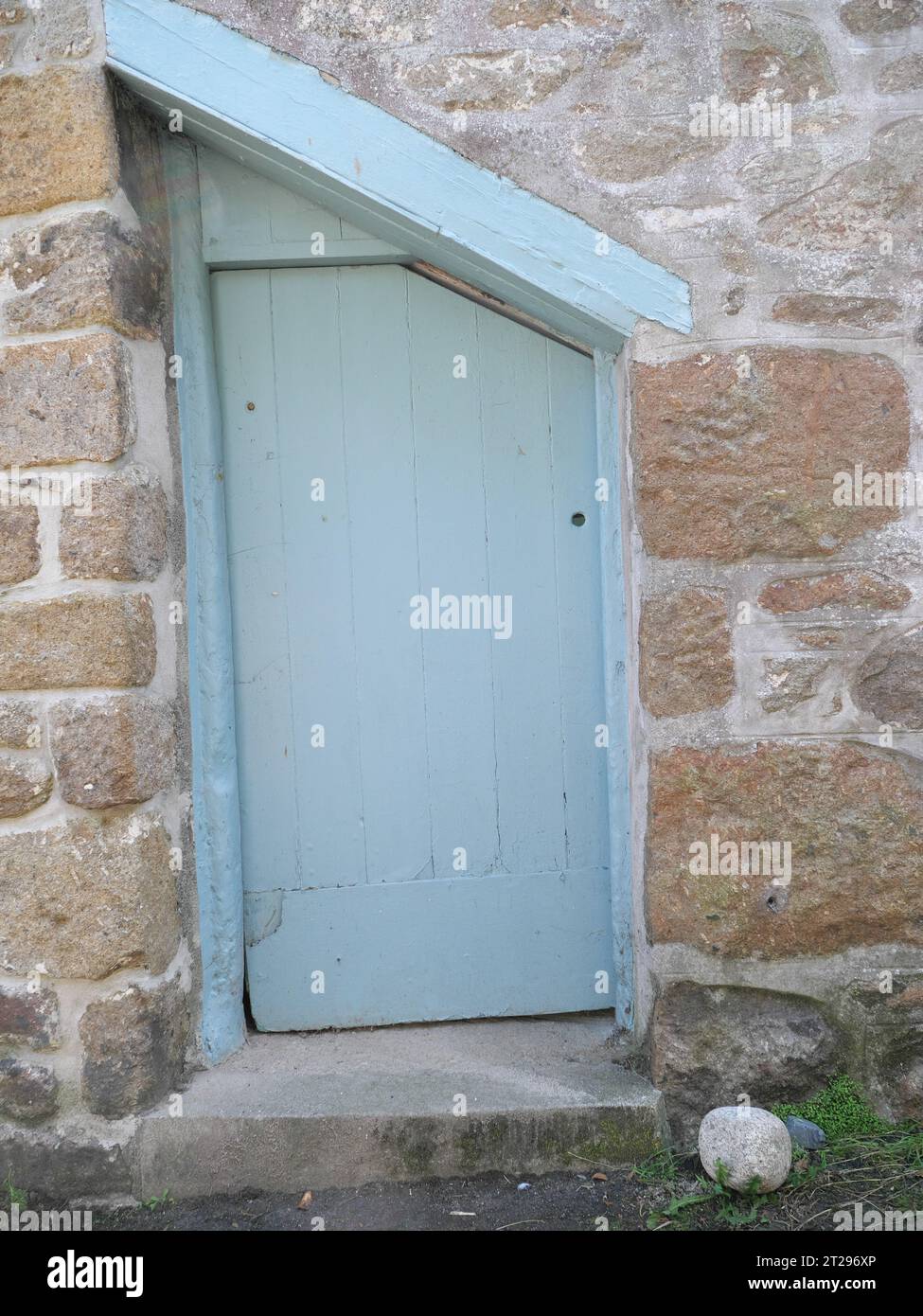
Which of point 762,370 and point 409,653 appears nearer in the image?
point 762,370

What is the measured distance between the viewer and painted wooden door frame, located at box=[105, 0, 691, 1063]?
2037 millimetres

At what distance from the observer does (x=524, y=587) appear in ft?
7.86

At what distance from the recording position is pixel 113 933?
81.1 inches

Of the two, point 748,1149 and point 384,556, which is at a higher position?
point 384,556

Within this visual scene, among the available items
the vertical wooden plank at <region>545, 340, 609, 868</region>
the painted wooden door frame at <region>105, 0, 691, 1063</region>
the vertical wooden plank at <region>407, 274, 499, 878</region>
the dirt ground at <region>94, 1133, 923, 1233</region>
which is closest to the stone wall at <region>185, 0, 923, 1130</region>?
the painted wooden door frame at <region>105, 0, 691, 1063</region>

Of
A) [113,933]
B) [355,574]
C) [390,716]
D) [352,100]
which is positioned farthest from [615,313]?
[113,933]

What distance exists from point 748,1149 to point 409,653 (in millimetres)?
1289

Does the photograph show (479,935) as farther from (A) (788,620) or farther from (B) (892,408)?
(B) (892,408)

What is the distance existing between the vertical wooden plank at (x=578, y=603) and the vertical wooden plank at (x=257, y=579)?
68 centimetres

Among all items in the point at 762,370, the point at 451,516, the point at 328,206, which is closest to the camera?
the point at 762,370

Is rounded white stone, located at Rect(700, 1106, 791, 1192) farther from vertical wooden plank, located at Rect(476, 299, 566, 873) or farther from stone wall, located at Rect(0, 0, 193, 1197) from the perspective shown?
stone wall, located at Rect(0, 0, 193, 1197)

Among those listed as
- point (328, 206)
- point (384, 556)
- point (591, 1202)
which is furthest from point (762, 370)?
point (591, 1202)

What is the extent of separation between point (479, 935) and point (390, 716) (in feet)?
1.93

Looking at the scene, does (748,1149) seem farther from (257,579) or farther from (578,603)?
(257,579)
